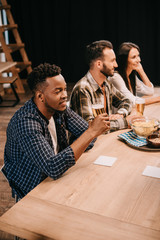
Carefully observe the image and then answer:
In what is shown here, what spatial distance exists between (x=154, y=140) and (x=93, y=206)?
2.23ft

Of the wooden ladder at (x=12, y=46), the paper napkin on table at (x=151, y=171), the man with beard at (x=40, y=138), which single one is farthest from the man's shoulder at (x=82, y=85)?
the wooden ladder at (x=12, y=46)

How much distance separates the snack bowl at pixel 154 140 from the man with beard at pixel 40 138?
0.25 m

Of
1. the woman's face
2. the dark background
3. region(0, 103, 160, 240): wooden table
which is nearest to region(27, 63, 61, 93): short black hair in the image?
region(0, 103, 160, 240): wooden table

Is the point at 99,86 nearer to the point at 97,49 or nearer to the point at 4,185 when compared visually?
the point at 97,49

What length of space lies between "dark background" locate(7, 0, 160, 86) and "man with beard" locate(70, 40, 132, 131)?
387 centimetres

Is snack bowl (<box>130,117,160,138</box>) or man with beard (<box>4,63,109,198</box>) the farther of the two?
snack bowl (<box>130,117,160,138</box>)

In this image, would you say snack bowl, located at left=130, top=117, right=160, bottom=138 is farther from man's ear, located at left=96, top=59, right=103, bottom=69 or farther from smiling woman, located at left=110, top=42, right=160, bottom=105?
smiling woman, located at left=110, top=42, right=160, bottom=105

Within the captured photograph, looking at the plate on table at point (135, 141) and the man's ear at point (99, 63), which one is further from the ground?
the man's ear at point (99, 63)

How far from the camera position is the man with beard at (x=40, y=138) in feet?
4.49

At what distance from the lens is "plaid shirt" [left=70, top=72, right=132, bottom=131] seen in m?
2.20

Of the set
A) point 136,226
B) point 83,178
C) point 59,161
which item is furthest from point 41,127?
point 136,226

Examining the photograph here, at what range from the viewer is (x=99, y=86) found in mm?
2402

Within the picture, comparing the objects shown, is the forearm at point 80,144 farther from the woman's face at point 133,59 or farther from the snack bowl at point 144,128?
the woman's face at point 133,59

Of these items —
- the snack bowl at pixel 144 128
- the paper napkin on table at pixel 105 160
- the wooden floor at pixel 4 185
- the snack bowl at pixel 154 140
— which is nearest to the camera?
the paper napkin on table at pixel 105 160
